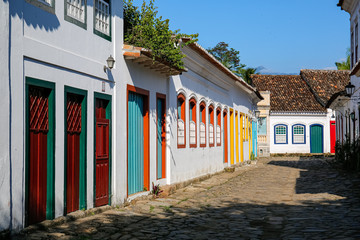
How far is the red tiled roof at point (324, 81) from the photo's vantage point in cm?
3926

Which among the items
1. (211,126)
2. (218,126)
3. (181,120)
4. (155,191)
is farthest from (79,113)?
(218,126)

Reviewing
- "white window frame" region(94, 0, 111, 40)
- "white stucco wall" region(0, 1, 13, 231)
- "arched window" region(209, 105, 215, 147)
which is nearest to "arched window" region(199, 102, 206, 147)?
"arched window" region(209, 105, 215, 147)

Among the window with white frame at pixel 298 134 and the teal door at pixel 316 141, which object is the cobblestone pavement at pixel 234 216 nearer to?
the window with white frame at pixel 298 134

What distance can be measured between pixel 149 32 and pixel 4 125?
16.4 feet

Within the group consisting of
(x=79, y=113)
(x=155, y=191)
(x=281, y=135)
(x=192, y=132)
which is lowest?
(x=155, y=191)

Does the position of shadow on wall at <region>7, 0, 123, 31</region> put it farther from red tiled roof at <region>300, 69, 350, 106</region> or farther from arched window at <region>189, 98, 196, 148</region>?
red tiled roof at <region>300, 69, 350, 106</region>

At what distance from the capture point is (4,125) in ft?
20.5

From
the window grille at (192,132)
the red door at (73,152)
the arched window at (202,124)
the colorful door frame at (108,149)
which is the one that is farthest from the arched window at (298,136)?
the red door at (73,152)

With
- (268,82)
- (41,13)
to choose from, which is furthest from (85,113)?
(268,82)

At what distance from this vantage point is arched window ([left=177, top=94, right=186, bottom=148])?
13883 mm

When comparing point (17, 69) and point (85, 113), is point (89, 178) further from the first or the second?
point (17, 69)

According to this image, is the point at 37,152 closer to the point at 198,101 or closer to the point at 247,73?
the point at 198,101

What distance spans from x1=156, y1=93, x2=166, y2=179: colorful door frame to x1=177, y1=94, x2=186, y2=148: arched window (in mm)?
1035

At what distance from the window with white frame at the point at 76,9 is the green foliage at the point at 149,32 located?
77.5 inches
